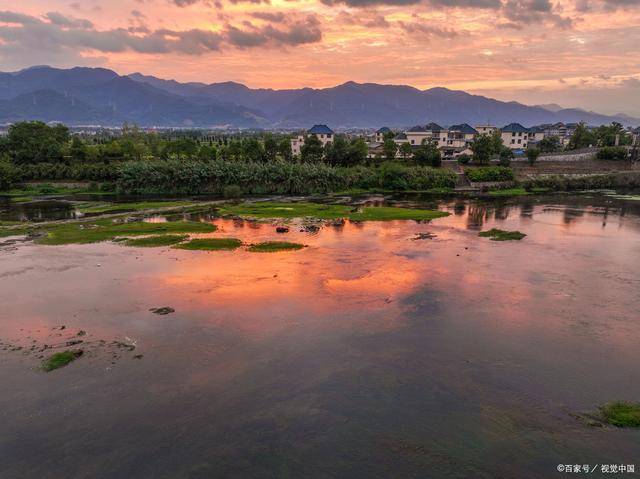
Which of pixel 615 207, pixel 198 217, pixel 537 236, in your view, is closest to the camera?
pixel 537 236

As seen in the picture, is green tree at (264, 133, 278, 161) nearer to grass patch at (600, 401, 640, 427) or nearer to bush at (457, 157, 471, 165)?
bush at (457, 157, 471, 165)

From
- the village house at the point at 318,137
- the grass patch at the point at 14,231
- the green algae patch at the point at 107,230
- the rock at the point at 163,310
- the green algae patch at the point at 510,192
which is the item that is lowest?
the rock at the point at 163,310

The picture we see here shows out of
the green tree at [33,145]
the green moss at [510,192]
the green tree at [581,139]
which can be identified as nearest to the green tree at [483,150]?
the green moss at [510,192]

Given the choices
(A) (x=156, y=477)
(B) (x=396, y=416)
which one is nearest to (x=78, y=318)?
(A) (x=156, y=477)

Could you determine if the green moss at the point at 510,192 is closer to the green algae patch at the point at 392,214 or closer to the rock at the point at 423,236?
the green algae patch at the point at 392,214

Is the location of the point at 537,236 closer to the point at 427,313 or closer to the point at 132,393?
the point at 427,313

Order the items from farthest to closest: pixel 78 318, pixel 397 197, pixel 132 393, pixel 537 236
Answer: pixel 397 197 < pixel 537 236 < pixel 78 318 < pixel 132 393

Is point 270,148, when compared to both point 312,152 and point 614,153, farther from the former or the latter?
point 614,153
